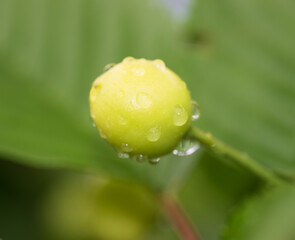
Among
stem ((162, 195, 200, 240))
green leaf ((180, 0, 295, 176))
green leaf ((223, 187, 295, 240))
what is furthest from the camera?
green leaf ((180, 0, 295, 176))

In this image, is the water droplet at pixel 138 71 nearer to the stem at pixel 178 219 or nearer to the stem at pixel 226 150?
the stem at pixel 226 150

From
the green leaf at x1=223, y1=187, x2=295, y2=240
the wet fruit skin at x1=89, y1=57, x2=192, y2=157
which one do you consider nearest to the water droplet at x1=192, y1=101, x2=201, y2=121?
the wet fruit skin at x1=89, y1=57, x2=192, y2=157

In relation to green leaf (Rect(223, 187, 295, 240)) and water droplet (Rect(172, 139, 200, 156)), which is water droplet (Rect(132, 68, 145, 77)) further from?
green leaf (Rect(223, 187, 295, 240))

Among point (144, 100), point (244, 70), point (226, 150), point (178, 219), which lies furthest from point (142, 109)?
point (244, 70)

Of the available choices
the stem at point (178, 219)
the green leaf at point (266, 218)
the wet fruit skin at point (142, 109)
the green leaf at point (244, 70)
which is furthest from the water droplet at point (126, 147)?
the green leaf at point (244, 70)

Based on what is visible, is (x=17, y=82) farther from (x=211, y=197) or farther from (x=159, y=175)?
(x=211, y=197)
